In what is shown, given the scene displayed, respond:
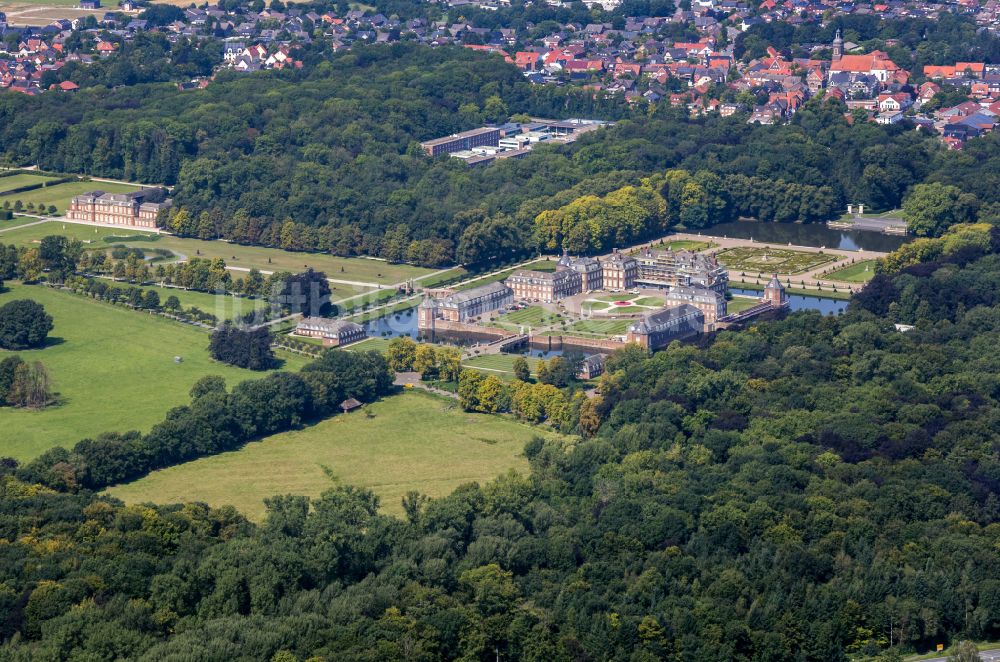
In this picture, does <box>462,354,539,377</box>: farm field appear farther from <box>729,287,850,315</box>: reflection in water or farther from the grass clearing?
<box>729,287,850,315</box>: reflection in water

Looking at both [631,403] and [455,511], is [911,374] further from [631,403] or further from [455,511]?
[455,511]

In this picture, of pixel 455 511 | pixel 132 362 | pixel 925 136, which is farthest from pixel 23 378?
pixel 925 136

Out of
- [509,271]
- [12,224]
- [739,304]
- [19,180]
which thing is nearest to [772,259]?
[739,304]

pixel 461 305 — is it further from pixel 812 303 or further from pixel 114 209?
pixel 114 209

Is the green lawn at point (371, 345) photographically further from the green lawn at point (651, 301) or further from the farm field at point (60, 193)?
the farm field at point (60, 193)

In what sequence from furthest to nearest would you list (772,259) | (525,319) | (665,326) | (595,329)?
(772,259)
(525,319)
(595,329)
(665,326)
